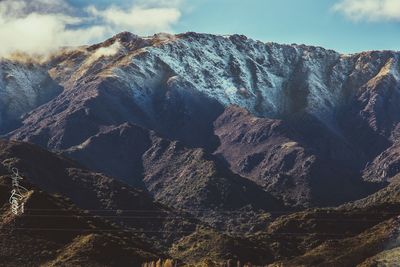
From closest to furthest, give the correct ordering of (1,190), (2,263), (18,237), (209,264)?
(209,264) < (2,263) < (18,237) < (1,190)

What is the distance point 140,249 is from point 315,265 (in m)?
48.8

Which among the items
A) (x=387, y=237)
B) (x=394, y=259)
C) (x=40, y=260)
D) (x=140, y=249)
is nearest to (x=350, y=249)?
(x=387, y=237)

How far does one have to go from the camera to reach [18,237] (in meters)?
163

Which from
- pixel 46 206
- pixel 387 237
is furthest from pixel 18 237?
pixel 387 237

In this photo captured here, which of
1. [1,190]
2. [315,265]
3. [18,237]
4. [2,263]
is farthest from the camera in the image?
[315,265]

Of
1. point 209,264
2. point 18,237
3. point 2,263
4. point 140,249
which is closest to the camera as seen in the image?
point 209,264

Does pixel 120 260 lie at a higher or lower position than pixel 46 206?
lower

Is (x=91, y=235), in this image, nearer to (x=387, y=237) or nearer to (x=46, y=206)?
(x=46, y=206)

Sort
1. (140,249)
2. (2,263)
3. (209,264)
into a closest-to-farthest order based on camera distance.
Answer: (209,264) < (2,263) < (140,249)

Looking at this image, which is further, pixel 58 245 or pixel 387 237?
pixel 387 237

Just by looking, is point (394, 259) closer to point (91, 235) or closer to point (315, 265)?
point (315, 265)

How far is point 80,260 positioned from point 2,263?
14767mm

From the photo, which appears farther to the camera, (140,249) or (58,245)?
(140,249)

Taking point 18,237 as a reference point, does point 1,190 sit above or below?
above
